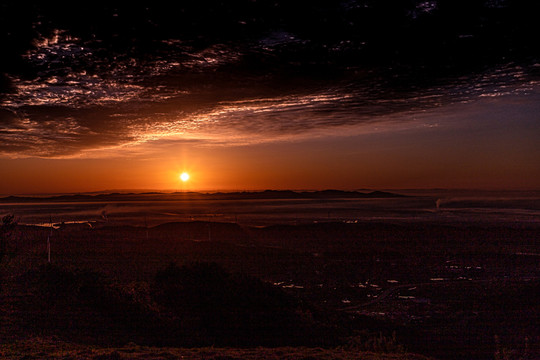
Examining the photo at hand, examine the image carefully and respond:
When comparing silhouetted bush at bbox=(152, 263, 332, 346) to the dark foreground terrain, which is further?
silhouetted bush at bbox=(152, 263, 332, 346)

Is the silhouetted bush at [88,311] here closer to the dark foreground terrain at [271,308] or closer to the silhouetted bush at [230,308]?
the dark foreground terrain at [271,308]

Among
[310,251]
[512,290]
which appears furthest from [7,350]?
[310,251]

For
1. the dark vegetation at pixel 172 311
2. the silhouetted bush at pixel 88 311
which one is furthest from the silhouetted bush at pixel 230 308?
the silhouetted bush at pixel 88 311

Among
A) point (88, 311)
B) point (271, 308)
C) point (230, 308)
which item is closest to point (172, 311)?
point (230, 308)

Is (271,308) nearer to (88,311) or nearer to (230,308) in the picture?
(230,308)

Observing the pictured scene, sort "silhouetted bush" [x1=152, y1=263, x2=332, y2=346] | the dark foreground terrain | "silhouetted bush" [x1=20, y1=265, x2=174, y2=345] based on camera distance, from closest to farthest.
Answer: the dark foreground terrain < "silhouetted bush" [x1=20, y1=265, x2=174, y2=345] < "silhouetted bush" [x1=152, y1=263, x2=332, y2=346]

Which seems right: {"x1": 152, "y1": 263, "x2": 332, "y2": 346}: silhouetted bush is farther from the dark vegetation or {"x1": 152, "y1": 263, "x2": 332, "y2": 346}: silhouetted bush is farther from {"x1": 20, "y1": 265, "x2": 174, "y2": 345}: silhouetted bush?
{"x1": 20, "y1": 265, "x2": 174, "y2": 345}: silhouetted bush

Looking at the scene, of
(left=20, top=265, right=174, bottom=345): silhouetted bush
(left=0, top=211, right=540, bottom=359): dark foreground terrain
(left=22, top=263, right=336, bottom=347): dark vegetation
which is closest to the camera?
(left=0, top=211, right=540, bottom=359): dark foreground terrain

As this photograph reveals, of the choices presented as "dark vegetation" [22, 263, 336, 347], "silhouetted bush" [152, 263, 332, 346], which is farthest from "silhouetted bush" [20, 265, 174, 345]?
"silhouetted bush" [152, 263, 332, 346]

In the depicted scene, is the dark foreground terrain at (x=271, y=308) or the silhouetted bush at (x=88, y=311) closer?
the dark foreground terrain at (x=271, y=308)
